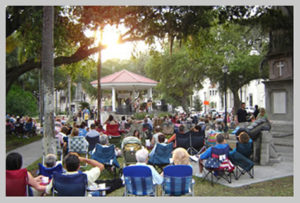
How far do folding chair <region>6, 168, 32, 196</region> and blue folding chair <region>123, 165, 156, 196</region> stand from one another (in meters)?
1.52

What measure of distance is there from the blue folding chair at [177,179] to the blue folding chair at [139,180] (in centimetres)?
27

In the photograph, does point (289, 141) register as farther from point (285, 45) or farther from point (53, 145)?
point (53, 145)

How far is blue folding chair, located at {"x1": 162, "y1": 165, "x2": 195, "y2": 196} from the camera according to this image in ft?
16.6

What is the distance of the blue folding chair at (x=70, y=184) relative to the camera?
180 inches

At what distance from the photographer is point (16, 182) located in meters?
4.52

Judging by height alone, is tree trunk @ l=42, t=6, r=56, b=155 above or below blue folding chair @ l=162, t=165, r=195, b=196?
above

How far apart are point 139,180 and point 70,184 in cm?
112

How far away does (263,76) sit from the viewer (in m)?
26.1

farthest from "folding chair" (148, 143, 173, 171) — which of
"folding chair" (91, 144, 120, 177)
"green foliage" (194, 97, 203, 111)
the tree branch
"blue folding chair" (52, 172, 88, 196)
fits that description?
"green foliage" (194, 97, 203, 111)

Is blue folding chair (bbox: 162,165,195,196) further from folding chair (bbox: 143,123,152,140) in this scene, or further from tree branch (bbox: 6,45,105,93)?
folding chair (bbox: 143,123,152,140)

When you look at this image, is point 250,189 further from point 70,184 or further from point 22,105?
point 22,105

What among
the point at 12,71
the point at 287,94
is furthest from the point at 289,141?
the point at 12,71

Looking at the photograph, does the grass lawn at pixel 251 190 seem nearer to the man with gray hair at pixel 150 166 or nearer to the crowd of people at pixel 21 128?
the man with gray hair at pixel 150 166

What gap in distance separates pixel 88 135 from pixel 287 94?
6.99 metres
